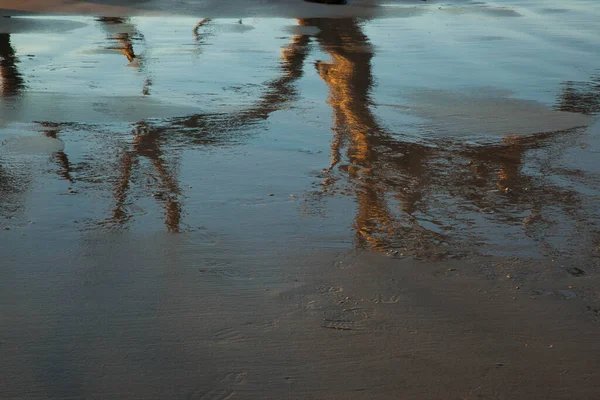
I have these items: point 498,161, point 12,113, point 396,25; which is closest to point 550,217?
point 498,161

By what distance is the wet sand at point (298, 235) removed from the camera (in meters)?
2.82

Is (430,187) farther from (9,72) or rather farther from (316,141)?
(9,72)

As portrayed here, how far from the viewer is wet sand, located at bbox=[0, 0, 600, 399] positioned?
282 cm

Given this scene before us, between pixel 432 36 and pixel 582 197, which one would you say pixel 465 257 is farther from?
pixel 432 36

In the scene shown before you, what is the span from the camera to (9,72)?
28.1ft

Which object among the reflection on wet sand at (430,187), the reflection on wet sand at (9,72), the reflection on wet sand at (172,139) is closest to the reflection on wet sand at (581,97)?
the reflection on wet sand at (430,187)

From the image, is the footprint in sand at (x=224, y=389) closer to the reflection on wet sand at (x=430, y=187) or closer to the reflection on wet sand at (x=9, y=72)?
the reflection on wet sand at (x=430, y=187)

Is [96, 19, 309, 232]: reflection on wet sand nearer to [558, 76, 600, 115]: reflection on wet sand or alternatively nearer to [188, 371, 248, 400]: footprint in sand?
[188, 371, 248, 400]: footprint in sand

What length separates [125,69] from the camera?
873 centimetres

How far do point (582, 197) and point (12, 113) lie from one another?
469 cm

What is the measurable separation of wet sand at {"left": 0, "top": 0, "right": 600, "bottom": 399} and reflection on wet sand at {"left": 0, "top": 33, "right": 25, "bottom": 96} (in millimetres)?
63

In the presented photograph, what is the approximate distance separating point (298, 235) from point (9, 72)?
5.89m

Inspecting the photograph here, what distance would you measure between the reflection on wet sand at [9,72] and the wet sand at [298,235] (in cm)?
6

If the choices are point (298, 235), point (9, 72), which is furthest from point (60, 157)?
point (9, 72)
